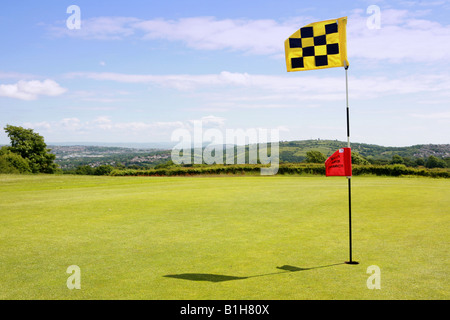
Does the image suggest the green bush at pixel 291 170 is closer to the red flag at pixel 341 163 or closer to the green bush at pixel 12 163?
the green bush at pixel 12 163

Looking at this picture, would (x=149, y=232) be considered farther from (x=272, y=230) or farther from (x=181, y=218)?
(x=272, y=230)

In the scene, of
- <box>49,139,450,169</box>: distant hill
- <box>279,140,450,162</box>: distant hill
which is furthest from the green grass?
<box>279,140,450,162</box>: distant hill

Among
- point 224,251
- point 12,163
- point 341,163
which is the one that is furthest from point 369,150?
point 224,251

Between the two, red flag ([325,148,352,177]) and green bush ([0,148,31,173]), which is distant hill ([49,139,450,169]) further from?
red flag ([325,148,352,177])

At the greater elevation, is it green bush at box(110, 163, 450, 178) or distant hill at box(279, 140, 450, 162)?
distant hill at box(279, 140, 450, 162)

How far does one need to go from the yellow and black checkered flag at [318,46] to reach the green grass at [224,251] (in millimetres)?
5114

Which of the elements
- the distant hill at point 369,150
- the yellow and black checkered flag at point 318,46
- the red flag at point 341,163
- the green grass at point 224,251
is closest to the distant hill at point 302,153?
the distant hill at point 369,150

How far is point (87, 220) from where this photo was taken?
14.2 m

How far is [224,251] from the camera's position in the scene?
9.36 meters

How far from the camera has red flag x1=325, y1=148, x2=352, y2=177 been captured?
27.7 feet

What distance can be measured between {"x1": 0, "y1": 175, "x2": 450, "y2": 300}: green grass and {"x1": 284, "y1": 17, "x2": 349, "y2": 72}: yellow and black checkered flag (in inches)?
201

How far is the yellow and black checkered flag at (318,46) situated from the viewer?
379 inches

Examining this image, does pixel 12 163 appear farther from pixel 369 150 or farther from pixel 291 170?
pixel 369 150
